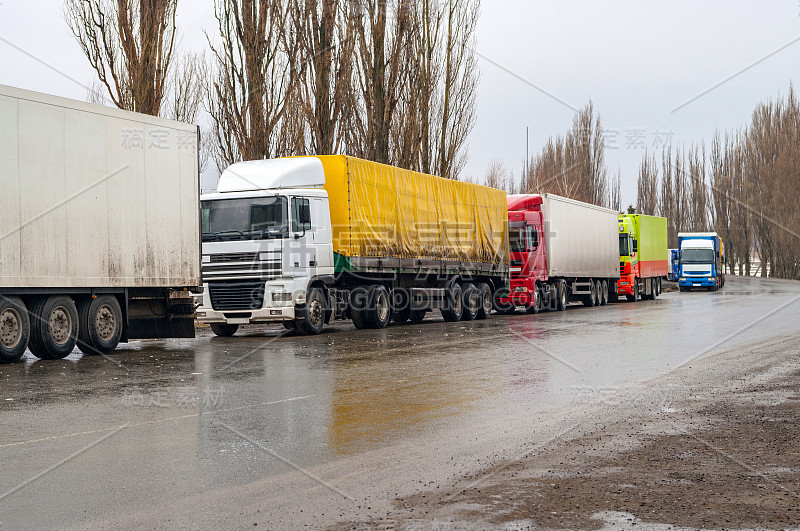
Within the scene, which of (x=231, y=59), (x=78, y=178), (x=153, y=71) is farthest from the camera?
(x=231, y=59)

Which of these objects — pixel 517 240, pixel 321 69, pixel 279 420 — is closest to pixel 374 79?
pixel 321 69

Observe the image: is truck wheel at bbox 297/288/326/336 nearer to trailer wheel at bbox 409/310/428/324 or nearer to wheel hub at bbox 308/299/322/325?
wheel hub at bbox 308/299/322/325

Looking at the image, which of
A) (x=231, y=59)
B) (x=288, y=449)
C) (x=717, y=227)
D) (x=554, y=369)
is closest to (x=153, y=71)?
(x=231, y=59)

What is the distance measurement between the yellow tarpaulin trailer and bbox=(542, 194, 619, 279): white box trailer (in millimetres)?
2484

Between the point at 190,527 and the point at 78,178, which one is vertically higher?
the point at 78,178

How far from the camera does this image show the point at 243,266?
66.1ft

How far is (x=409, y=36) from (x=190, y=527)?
2933 centimetres

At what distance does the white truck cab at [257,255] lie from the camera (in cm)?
2014

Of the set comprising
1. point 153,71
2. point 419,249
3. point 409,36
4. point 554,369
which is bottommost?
point 554,369

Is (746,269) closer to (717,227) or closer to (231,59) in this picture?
(717,227)

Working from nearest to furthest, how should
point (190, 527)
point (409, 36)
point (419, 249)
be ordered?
point (190, 527) → point (419, 249) → point (409, 36)

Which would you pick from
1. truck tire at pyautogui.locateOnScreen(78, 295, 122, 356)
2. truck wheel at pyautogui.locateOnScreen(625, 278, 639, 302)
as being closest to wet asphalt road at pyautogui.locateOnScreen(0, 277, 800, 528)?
truck tire at pyautogui.locateOnScreen(78, 295, 122, 356)

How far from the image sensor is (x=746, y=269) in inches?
3863

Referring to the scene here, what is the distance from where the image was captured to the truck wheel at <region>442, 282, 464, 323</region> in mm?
26703
